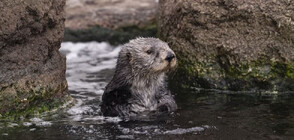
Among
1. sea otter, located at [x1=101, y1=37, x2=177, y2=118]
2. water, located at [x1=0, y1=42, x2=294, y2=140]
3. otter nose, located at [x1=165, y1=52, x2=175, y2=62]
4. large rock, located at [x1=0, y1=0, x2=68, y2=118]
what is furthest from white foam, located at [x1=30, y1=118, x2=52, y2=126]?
otter nose, located at [x1=165, y1=52, x2=175, y2=62]

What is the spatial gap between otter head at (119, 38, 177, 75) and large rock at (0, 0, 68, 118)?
82 centimetres

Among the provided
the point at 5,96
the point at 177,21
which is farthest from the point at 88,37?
the point at 5,96

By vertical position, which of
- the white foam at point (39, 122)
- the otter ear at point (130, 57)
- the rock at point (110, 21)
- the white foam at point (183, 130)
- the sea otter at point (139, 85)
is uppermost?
the rock at point (110, 21)

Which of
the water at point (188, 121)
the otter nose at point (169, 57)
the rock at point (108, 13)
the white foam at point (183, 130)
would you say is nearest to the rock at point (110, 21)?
the rock at point (108, 13)

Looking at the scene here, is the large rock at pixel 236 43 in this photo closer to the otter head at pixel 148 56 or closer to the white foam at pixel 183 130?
the otter head at pixel 148 56

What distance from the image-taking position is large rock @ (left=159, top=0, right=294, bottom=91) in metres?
6.52

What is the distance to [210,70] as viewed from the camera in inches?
269

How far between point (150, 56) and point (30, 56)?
133 cm

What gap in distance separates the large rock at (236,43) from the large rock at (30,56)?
1765 mm

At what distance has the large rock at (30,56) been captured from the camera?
5.34m

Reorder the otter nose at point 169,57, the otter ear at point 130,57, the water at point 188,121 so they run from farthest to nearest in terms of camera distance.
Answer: the otter ear at point 130,57 → the otter nose at point 169,57 → the water at point 188,121

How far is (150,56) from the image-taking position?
5.91m

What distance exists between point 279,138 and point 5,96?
9.00ft

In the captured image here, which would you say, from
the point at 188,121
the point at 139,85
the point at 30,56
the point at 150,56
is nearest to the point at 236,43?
the point at 150,56
